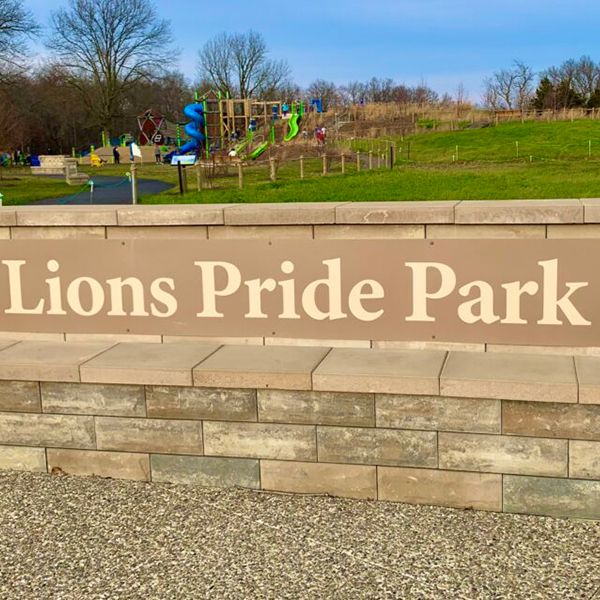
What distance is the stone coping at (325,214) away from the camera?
3.60 metres

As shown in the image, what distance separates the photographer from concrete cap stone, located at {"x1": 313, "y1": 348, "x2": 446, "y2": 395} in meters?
3.39

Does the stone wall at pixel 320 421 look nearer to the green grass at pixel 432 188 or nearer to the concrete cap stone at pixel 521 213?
the concrete cap stone at pixel 521 213

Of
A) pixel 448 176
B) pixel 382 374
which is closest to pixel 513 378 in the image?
pixel 382 374

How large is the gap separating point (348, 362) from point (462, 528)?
0.93 meters

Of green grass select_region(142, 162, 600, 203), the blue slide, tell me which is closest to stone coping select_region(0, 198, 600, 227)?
green grass select_region(142, 162, 600, 203)

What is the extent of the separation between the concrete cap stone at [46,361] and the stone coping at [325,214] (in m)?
0.71

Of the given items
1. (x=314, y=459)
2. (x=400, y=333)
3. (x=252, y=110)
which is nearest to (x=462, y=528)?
(x=314, y=459)

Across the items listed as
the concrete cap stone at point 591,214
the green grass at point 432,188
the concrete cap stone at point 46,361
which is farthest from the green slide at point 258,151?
the concrete cap stone at point 591,214

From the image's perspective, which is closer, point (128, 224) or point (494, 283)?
point (494, 283)

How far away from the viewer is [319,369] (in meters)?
3.56

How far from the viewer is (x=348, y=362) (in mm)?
3652

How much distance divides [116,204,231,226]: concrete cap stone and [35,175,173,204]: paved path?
2015 cm

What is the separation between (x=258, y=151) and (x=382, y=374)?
41.3 metres

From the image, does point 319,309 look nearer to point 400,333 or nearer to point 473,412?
point 400,333
